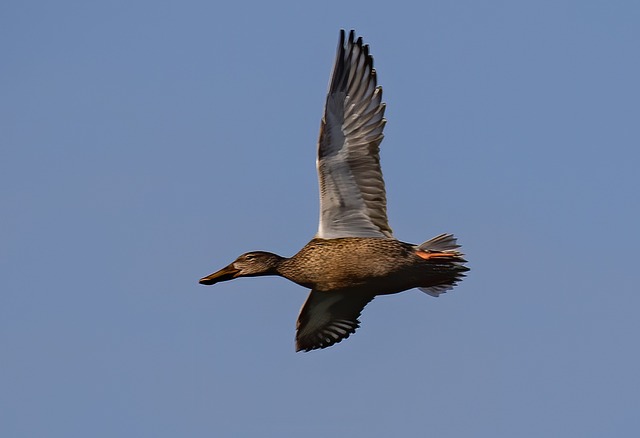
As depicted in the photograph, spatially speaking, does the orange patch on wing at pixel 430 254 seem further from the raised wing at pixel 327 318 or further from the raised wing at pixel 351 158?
the raised wing at pixel 327 318

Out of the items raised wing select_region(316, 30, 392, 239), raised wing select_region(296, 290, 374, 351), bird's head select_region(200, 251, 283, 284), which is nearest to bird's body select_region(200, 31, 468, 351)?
raised wing select_region(316, 30, 392, 239)

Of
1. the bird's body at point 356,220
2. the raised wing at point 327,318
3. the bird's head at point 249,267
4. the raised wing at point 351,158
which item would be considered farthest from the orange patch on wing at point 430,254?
the bird's head at point 249,267

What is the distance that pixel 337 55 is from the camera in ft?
66.2

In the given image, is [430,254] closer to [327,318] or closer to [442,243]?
[442,243]

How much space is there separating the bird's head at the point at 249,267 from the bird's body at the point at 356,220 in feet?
0.71

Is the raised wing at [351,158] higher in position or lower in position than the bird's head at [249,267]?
higher

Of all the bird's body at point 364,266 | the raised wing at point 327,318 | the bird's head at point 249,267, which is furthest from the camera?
the raised wing at point 327,318

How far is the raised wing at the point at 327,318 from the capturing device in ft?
69.2

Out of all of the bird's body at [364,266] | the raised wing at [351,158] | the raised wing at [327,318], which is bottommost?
the raised wing at [327,318]

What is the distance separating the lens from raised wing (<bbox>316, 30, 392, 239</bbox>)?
19.8m

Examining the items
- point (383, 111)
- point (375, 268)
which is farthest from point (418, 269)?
point (383, 111)

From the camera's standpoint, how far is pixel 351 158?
1983cm

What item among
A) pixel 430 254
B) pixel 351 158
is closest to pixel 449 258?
pixel 430 254

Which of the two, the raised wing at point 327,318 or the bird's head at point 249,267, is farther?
the raised wing at point 327,318
